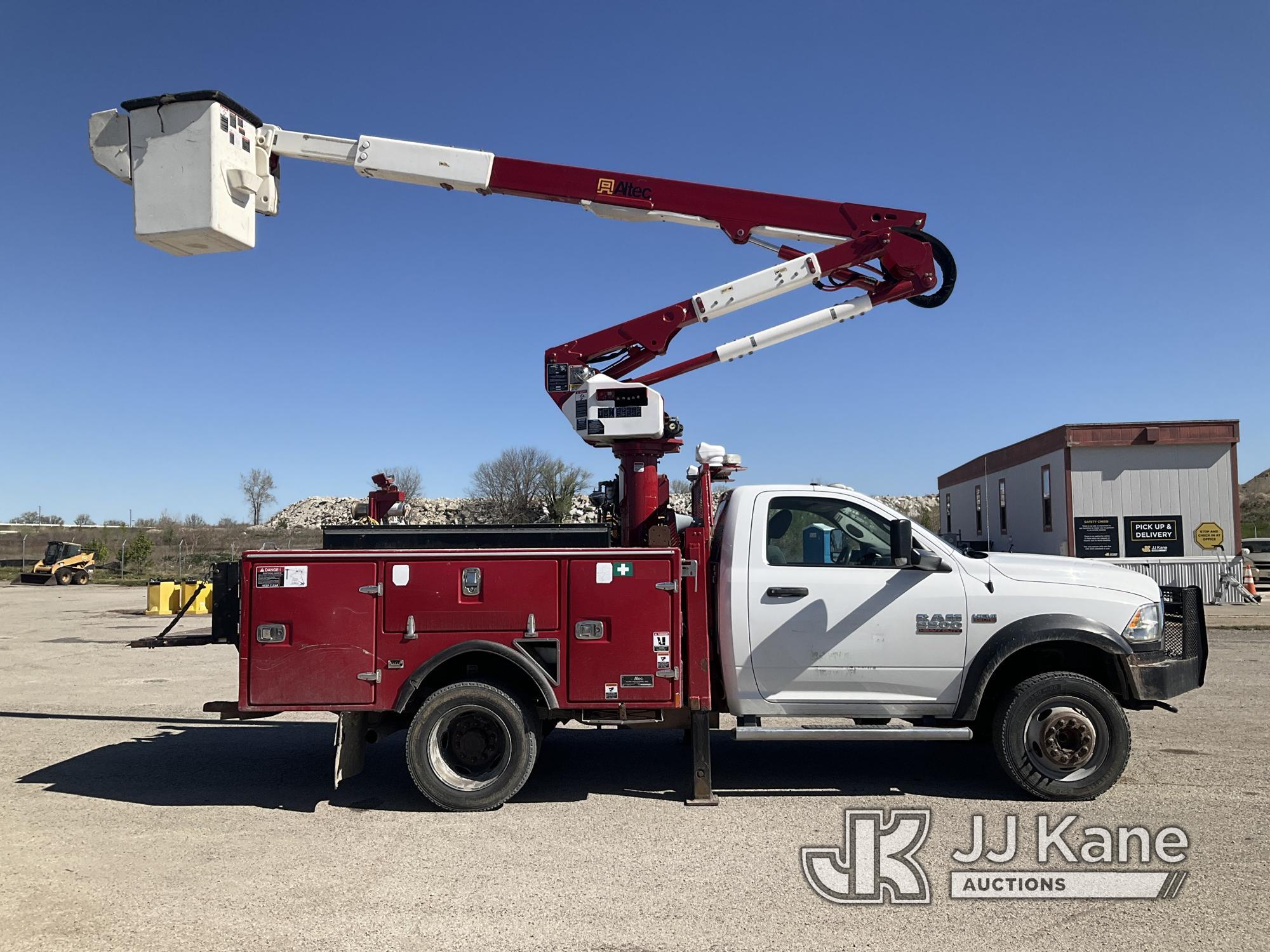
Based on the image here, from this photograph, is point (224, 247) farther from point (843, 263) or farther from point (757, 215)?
point (843, 263)

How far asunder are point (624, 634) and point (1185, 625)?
417cm

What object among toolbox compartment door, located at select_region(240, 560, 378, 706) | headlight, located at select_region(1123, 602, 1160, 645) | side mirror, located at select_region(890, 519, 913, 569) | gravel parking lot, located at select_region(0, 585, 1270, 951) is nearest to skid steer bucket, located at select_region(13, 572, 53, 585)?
gravel parking lot, located at select_region(0, 585, 1270, 951)

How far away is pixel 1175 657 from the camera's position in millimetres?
→ 6723

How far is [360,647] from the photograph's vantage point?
6422mm

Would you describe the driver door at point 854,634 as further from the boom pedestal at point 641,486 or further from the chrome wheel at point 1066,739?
the boom pedestal at point 641,486

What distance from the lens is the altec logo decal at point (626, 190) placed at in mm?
8359

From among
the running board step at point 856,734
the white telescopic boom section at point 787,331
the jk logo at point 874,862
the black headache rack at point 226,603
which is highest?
the white telescopic boom section at point 787,331

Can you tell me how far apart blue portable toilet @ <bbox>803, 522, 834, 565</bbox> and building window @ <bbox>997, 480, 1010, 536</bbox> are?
25.5 metres

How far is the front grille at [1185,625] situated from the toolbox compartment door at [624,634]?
367 centimetres

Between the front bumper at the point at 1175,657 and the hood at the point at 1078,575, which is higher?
the hood at the point at 1078,575

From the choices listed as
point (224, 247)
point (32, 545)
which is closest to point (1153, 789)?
point (224, 247)

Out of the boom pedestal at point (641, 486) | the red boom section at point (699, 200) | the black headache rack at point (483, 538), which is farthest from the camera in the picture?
the red boom section at point (699, 200)

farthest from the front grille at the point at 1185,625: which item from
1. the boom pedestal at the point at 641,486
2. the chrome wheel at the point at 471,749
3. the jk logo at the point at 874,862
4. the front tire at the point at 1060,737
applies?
the chrome wheel at the point at 471,749

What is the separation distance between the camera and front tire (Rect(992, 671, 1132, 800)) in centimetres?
632
